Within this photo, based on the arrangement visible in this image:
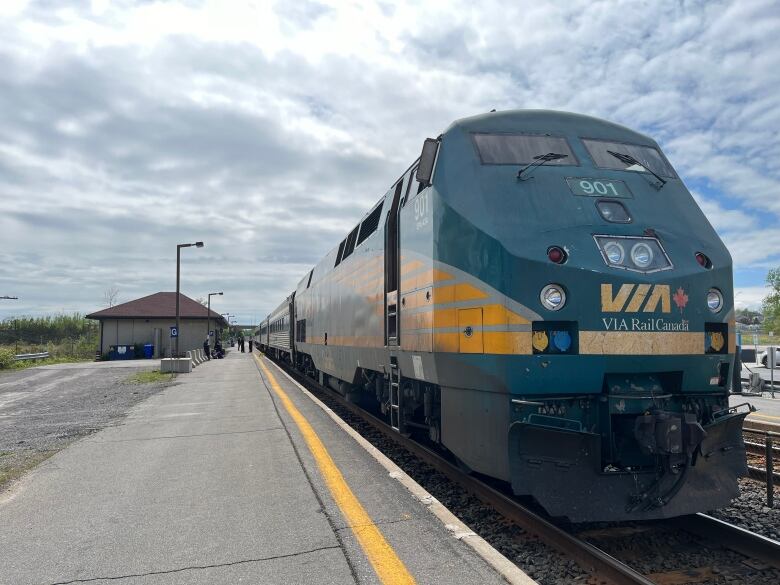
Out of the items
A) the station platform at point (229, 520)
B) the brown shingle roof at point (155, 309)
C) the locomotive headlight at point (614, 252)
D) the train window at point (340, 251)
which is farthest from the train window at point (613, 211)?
the brown shingle roof at point (155, 309)

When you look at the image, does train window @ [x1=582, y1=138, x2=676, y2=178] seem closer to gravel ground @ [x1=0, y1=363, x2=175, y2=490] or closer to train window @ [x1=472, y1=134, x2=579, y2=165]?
train window @ [x1=472, y1=134, x2=579, y2=165]

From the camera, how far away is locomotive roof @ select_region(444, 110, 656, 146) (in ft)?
18.5

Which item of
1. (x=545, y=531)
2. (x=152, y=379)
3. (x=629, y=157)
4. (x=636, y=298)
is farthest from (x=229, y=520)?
(x=152, y=379)

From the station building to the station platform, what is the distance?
3661 cm

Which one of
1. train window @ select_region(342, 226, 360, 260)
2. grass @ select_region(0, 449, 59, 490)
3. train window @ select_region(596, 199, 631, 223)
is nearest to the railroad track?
train window @ select_region(596, 199, 631, 223)

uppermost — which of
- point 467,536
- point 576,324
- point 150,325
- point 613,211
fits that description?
point 613,211

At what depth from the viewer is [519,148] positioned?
5.45 metres

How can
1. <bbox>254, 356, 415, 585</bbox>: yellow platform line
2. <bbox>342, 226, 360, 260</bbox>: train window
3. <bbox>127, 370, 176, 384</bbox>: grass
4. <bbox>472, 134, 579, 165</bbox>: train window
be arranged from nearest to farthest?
<bbox>254, 356, 415, 585</bbox>: yellow platform line
<bbox>472, 134, 579, 165</bbox>: train window
<bbox>342, 226, 360, 260</bbox>: train window
<bbox>127, 370, 176, 384</bbox>: grass

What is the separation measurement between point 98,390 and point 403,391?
1315 centimetres

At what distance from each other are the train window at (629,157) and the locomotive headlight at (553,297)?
67.9 inches

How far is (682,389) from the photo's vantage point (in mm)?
4512

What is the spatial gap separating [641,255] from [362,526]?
294 cm

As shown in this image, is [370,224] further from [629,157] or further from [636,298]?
[636,298]

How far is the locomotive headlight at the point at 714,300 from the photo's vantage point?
15.2 feet
